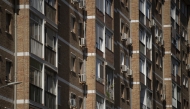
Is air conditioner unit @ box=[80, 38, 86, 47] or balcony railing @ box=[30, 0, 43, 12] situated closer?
Result: balcony railing @ box=[30, 0, 43, 12]

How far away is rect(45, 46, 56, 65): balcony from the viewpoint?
164 ft

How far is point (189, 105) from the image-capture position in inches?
3615

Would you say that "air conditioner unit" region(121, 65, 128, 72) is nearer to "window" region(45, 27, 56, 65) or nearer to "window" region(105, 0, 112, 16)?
"window" region(105, 0, 112, 16)

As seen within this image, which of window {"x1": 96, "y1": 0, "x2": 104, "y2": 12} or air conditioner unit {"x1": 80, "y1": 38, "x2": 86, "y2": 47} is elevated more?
window {"x1": 96, "y1": 0, "x2": 104, "y2": 12}

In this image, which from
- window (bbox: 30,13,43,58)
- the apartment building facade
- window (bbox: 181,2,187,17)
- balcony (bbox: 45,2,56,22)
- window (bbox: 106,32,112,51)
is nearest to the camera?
the apartment building facade

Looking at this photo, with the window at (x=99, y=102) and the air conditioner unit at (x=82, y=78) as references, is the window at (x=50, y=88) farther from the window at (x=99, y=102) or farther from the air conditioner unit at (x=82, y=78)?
the window at (x=99, y=102)

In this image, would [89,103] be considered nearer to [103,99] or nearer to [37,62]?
[103,99]

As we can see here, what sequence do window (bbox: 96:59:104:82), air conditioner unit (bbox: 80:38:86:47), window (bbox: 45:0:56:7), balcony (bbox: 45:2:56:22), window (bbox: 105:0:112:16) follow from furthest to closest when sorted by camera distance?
1. window (bbox: 105:0:112:16)
2. window (bbox: 96:59:104:82)
3. air conditioner unit (bbox: 80:38:86:47)
4. window (bbox: 45:0:56:7)
5. balcony (bbox: 45:2:56:22)

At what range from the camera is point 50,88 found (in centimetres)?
5041

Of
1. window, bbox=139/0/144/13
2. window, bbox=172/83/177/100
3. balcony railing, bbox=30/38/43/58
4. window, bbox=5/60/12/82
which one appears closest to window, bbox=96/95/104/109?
balcony railing, bbox=30/38/43/58

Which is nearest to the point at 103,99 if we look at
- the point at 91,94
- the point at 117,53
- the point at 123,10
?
the point at 91,94

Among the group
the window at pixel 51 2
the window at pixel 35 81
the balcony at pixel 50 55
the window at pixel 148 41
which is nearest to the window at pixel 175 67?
the window at pixel 148 41

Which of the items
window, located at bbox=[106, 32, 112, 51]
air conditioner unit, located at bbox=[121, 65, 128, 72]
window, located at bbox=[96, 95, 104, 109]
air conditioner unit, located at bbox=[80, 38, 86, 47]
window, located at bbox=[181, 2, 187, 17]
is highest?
window, located at bbox=[181, 2, 187, 17]

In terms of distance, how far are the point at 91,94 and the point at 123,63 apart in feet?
32.6
